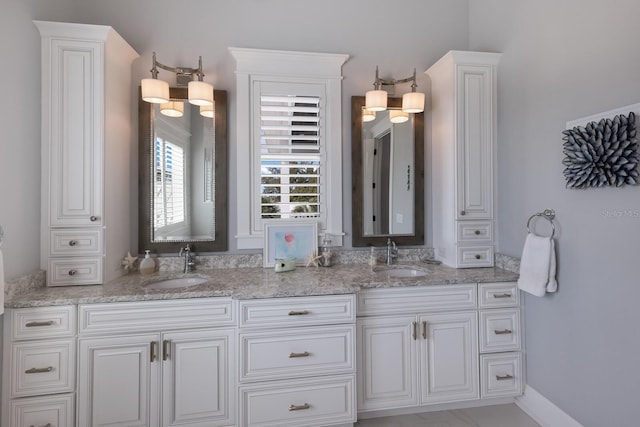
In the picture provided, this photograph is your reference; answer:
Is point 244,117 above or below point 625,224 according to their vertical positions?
above

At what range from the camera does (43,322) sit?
1.63 metres

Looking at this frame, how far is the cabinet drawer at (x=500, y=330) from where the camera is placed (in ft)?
6.73

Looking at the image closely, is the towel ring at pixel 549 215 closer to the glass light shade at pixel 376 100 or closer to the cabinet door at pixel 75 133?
the glass light shade at pixel 376 100

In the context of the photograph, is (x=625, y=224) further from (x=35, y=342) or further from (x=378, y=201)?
(x=35, y=342)

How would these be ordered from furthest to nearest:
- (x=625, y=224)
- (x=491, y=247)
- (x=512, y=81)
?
(x=491, y=247)
(x=512, y=81)
(x=625, y=224)

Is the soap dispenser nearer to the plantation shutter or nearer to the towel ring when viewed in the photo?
the plantation shutter

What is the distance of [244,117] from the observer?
232 cm

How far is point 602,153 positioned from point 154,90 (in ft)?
7.97

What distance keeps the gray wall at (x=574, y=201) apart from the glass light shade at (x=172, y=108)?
225 centimetres

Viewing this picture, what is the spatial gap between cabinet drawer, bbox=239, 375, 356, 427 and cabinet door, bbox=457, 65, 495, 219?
1.39 meters

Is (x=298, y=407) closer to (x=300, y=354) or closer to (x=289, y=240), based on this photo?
(x=300, y=354)

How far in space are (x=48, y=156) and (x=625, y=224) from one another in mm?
2989

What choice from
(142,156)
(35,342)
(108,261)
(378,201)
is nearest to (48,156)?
(142,156)

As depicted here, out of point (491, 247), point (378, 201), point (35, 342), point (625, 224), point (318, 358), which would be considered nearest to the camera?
point (625, 224)
